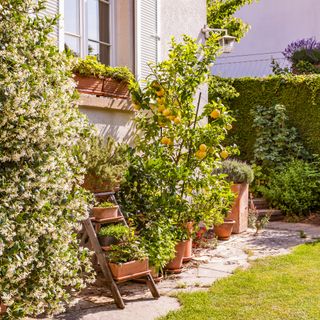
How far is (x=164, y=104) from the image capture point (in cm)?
584

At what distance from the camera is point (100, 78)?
550 cm

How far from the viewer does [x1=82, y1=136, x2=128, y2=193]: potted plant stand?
4.54 meters

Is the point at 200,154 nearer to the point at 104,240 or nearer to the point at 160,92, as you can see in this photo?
the point at 160,92

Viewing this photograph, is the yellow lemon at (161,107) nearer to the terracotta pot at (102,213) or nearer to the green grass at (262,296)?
the terracotta pot at (102,213)

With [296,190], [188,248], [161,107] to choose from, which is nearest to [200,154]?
[161,107]

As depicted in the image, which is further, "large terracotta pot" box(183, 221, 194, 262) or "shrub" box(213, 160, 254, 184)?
"shrub" box(213, 160, 254, 184)

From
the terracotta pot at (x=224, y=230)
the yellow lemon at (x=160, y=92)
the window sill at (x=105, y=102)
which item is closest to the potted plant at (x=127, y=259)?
the window sill at (x=105, y=102)

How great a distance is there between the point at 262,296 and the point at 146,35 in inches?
131

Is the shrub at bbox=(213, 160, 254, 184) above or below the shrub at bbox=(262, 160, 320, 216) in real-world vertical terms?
above

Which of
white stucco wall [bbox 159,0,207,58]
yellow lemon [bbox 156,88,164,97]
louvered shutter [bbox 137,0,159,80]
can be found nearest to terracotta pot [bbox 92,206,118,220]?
yellow lemon [bbox 156,88,164,97]

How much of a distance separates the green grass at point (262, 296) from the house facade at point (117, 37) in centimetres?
205

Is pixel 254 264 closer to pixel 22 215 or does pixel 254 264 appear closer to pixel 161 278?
pixel 161 278

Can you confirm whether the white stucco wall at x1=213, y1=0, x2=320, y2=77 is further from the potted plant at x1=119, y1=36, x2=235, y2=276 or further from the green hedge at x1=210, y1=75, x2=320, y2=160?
the potted plant at x1=119, y1=36, x2=235, y2=276

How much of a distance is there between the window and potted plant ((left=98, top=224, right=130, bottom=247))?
2023mm
